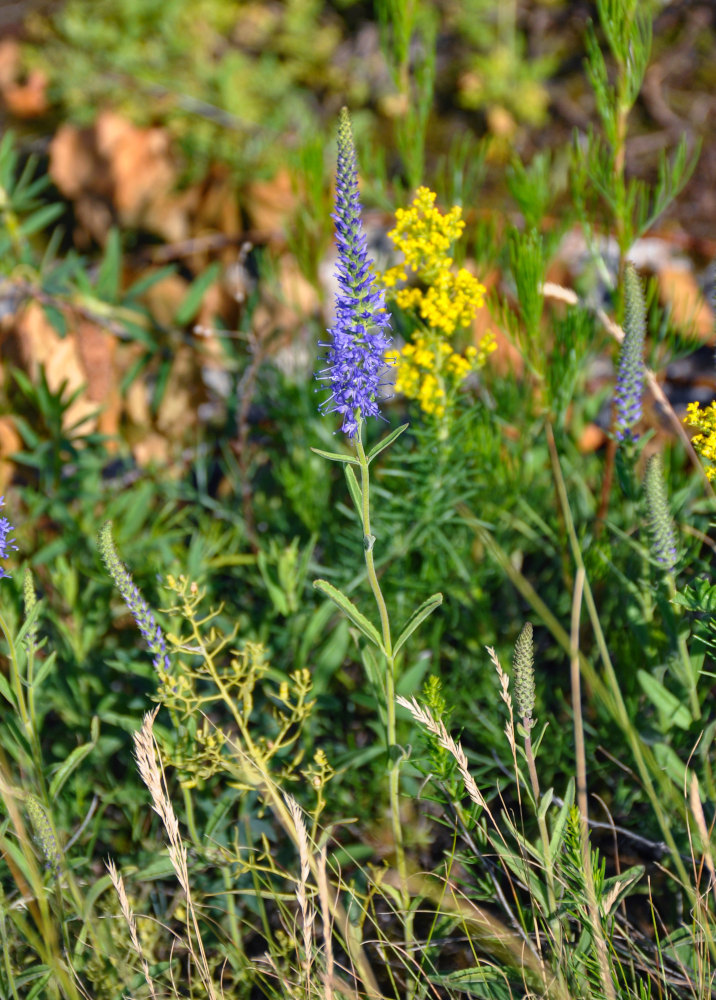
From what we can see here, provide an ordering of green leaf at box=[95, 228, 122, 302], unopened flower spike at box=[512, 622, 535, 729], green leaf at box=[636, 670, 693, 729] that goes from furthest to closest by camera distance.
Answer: green leaf at box=[95, 228, 122, 302]
green leaf at box=[636, 670, 693, 729]
unopened flower spike at box=[512, 622, 535, 729]

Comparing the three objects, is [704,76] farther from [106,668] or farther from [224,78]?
[106,668]

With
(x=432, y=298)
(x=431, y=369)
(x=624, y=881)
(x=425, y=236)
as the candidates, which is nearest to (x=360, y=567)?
(x=431, y=369)

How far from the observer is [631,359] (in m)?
1.66

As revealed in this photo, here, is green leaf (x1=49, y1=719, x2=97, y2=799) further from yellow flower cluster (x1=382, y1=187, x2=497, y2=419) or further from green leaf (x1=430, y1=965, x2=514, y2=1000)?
yellow flower cluster (x1=382, y1=187, x2=497, y2=419)

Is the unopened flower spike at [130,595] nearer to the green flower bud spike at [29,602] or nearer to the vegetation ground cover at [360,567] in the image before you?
the vegetation ground cover at [360,567]

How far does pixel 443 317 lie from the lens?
1.74 m

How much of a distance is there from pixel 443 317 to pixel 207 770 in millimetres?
968

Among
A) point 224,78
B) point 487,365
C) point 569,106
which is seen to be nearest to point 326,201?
point 487,365

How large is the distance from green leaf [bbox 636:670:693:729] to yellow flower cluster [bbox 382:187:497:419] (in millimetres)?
670

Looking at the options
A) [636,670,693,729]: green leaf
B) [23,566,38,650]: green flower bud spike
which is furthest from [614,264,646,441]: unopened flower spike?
[23,566,38,650]: green flower bud spike

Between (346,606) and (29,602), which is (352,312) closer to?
(346,606)

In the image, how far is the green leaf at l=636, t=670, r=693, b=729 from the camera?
1.62 metres

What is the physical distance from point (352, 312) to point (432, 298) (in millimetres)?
520

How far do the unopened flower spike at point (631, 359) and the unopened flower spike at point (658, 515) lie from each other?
0.24 m
